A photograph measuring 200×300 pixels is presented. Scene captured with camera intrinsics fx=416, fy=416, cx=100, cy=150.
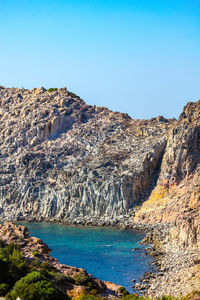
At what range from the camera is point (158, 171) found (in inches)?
4503

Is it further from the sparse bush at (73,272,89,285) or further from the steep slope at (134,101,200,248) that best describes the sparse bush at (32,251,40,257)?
the steep slope at (134,101,200,248)

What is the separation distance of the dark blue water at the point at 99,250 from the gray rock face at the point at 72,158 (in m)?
10.9

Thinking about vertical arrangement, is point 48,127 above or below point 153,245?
above

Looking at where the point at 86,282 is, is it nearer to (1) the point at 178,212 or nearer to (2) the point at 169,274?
(2) the point at 169,274

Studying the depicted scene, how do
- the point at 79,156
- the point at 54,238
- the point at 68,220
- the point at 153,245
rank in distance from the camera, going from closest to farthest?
the point at 153,245 < the point at 54,238 < the point at 68,220 < the point at 79,156

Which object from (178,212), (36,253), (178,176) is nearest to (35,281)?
(36,253)

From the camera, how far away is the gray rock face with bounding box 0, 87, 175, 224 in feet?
370

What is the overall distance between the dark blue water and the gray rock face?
10900 mm

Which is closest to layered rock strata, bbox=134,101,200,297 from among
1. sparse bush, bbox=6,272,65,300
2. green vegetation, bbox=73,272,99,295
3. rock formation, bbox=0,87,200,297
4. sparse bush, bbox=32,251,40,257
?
rock formation, bbox=0,87,200,297

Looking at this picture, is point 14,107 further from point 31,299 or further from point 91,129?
point 31,299

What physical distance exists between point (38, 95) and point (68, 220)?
68398mm

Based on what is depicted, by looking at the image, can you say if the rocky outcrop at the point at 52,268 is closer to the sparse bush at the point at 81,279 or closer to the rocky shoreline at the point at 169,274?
the sparse bush at the point at 81,279

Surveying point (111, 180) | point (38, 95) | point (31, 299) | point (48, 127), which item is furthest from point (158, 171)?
point (31, 299)

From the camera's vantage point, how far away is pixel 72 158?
433ft
